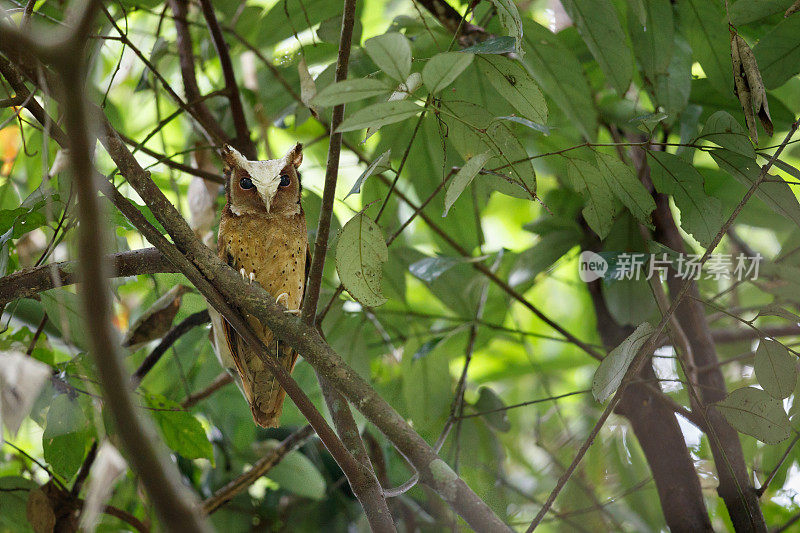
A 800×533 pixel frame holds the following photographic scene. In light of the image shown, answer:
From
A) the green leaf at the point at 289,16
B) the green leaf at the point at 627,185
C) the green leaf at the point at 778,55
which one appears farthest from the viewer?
the green leaf at the point at 289,16

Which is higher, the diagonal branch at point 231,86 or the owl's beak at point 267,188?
the diagonal branch at point 231,86

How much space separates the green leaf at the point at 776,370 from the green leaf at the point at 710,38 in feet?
1.88

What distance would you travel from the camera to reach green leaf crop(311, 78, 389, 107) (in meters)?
0.65

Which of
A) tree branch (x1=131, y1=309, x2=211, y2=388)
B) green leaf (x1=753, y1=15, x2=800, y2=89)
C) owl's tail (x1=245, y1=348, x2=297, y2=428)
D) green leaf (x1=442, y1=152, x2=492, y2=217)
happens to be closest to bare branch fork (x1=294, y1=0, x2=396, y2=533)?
green leaf (x1=442, y1=152, x2=492, y2=217)

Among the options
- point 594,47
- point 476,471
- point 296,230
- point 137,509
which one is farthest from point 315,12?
point 137,509

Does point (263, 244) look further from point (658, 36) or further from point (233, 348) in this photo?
point (658, 36)

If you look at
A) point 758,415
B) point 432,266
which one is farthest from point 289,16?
point 758,415

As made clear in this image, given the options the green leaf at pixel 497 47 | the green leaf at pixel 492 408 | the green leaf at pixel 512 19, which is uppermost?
the green leaf at pixel 512 19

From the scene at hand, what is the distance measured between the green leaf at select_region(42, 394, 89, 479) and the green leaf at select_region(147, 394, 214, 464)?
126 millimetres

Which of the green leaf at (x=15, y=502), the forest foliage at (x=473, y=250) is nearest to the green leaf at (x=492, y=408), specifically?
the forest foliage at (x=473, y=250)

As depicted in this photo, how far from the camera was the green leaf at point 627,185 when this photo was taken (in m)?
0.99

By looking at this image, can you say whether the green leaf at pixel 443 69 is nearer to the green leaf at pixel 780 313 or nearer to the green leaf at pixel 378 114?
the green leaf at pixel 378 114

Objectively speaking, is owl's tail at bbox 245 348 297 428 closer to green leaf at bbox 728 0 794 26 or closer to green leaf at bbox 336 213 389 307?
green leaf at bbox 336 213 389 307

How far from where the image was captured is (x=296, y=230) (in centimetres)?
136
